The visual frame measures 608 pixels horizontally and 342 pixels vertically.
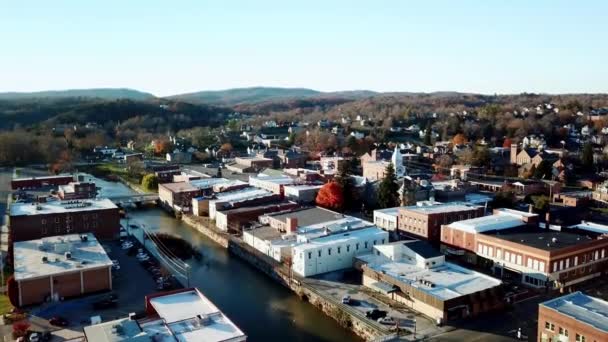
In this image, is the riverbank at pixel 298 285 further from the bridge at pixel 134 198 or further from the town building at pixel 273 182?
the bridge at pixel 134 198

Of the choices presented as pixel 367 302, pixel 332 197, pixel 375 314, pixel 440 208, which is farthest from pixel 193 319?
pixel 332 197

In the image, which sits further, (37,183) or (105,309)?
(37,183)

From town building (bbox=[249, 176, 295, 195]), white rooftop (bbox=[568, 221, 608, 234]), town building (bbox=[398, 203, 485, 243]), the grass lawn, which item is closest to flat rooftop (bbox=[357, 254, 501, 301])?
town building (bbox=[398, 203, 485, 243])

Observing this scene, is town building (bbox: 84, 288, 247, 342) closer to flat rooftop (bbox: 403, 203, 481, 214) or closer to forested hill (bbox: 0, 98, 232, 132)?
flat rooftop (bbox: 403, 203, 481, 214)

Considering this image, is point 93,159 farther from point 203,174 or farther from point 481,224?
point 481,224

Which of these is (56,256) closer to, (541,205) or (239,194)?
(239,194)

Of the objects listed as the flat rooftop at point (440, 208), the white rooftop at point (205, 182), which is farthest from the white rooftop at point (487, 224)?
the white rooftop at point (205, 182)
